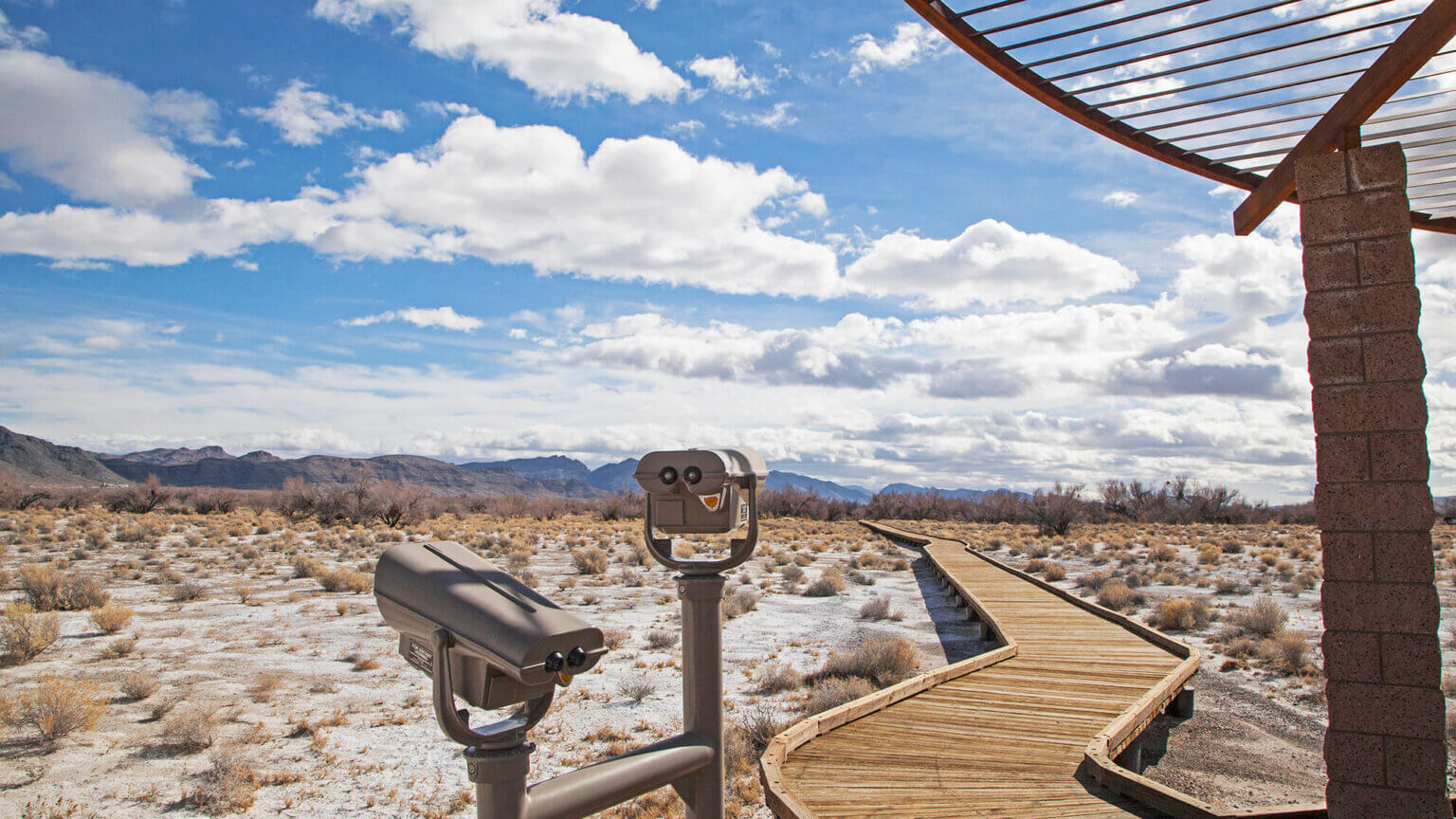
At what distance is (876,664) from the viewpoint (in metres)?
8.03

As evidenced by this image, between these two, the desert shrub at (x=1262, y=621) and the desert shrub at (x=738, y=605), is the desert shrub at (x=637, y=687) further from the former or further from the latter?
the desert shrub at (x=1262, y=621)

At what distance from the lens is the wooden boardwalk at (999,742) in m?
4.05

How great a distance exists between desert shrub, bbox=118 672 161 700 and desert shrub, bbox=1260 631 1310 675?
10.5 meters

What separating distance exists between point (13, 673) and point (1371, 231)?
408 inches

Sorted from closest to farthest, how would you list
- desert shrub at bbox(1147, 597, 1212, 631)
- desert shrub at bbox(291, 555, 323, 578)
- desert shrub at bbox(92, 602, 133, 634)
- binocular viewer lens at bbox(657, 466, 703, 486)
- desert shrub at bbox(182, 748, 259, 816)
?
binocular viewer lens at bbox(657, 466, 703, 486) → desert shrub at bbox(182, 748, 259, 816) → desert shrub at bbox(92, 602, 133, 634) → desert shrub at bbox(1147, 597, 1212, 631) → desert shrub at bbox(291, 555, 323, 578)

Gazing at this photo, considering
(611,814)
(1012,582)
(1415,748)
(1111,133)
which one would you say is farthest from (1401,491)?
(1012,582)

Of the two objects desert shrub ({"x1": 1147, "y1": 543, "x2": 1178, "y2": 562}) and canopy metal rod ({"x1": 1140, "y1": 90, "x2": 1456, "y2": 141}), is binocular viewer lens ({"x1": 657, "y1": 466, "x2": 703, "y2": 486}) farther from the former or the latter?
desert shrub ({"x1": 1147, "y1": 543, "x2": 1178, "y2": 562})

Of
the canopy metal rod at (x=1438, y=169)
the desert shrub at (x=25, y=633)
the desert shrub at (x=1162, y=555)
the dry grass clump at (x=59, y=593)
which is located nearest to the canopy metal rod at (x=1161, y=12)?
the canopy metal rod at (x=1438, y=169)

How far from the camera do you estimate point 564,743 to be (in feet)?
19.9

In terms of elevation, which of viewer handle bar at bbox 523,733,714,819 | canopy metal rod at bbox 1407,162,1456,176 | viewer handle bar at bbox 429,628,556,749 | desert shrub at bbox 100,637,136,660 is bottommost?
desert shrub at bbox 100,637,136,660

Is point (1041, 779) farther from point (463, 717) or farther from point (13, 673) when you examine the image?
point (13, 673)

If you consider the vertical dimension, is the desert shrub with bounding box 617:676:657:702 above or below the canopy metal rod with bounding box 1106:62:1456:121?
below

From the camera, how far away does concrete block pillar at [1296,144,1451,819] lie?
326 cm

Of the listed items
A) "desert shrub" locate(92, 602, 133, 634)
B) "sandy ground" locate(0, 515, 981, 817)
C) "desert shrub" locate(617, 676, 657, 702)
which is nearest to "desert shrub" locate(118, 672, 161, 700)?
"sandy ground" locate(0, 515, 981, 817)
